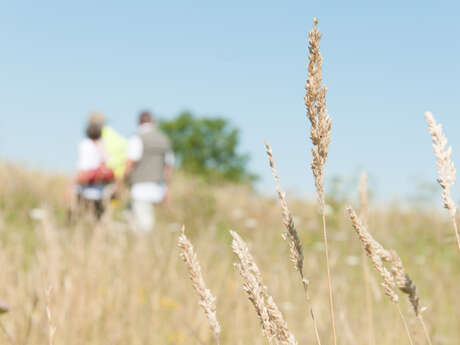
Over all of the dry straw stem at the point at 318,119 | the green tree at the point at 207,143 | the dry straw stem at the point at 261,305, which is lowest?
the green tree at the point at 207,143

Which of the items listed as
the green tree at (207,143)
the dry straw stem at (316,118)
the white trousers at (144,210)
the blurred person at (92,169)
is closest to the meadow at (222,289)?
the dry straw stem at (316,118)

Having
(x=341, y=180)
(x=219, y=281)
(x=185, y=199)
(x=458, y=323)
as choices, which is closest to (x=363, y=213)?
(x=219, y=281)

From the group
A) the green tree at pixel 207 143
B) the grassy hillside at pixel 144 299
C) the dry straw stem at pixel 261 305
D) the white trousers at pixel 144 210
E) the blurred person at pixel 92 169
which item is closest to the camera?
the dry straw stem at pixel 261 305

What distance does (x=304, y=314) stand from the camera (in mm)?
2662

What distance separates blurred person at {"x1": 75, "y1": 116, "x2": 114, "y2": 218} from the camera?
19.7 feet

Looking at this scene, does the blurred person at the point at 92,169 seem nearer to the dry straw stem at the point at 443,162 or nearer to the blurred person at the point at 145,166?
the blurred person at the point at 145,166

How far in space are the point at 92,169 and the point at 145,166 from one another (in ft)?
3.63

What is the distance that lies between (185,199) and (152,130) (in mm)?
1799

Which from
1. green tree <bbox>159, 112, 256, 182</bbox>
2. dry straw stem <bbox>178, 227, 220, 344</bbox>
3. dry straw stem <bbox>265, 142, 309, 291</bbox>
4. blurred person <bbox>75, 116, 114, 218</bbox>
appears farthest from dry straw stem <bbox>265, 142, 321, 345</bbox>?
green tree <bbox>159, 112, 256, 182</bbox>

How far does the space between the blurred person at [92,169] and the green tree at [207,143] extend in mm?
25988

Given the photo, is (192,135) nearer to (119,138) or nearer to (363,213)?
(119,138)

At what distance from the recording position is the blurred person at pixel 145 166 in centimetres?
696

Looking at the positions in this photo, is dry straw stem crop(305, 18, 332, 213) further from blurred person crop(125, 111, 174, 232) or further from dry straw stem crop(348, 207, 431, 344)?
blurred person crop(125, 111, 174, 232)

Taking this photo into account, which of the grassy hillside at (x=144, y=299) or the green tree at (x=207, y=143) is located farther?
the green tree at (x=207, y=143)
